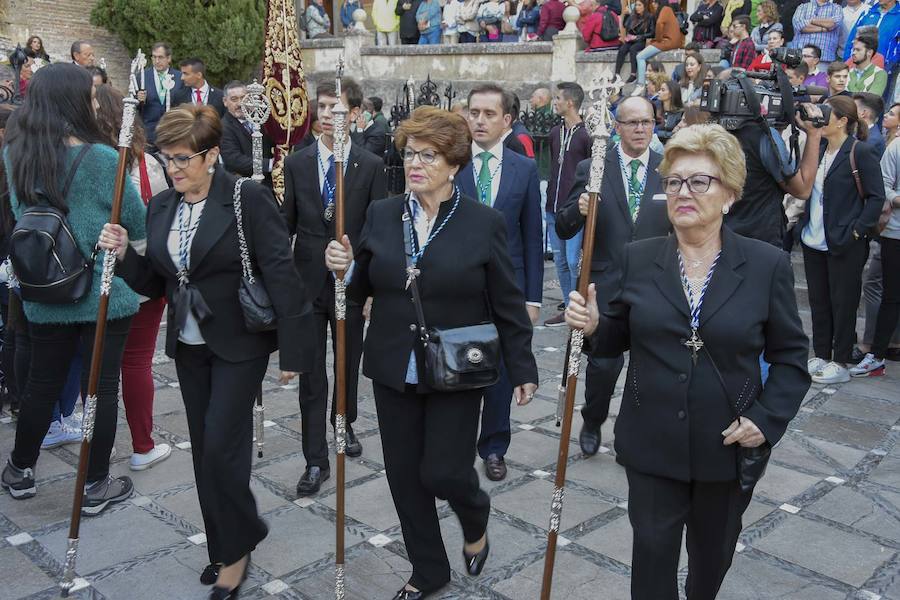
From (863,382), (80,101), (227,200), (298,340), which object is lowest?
(863,382)

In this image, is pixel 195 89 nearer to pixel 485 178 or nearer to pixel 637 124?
pixel 485 178

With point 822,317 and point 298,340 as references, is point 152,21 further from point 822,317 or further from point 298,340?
point 298,340

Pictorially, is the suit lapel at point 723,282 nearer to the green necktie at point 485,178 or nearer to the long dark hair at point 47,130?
the green necktie at point 485,178

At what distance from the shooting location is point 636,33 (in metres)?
16.1

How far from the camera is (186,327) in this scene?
381 centimetres

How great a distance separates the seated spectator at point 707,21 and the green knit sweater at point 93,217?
12541 millimetres

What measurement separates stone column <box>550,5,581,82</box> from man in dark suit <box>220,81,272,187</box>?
10.6 metres

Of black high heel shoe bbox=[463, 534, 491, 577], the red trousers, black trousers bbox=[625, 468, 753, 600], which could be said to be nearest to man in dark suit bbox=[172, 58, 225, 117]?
the red trousers

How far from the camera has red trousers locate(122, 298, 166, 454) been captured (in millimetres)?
5141

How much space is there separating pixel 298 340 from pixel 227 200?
66 cm

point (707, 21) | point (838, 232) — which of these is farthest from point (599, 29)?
point (838, 232)

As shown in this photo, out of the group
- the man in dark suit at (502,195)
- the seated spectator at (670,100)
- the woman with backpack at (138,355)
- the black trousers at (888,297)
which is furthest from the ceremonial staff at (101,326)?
the seated spectator at (670,100)

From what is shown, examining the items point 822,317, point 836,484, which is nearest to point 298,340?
point 836,484

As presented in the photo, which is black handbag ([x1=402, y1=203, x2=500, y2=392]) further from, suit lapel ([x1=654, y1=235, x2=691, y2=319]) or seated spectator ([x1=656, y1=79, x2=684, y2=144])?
seated spectator ([x1=656, y1=79, x2=684, y2=144])
